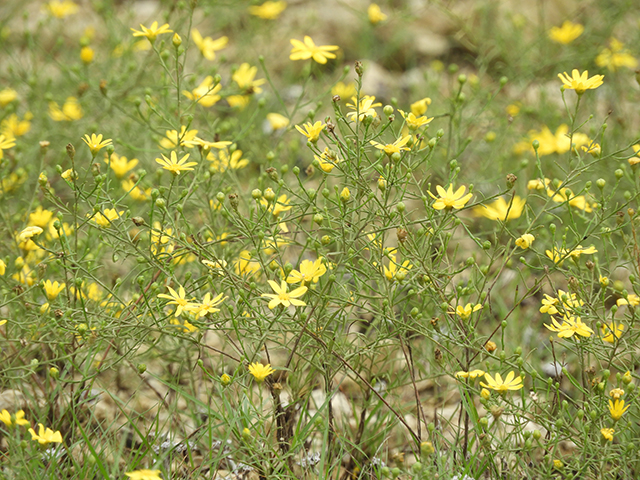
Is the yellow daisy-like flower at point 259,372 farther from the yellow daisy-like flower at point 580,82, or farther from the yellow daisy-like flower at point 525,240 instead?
the yellow daisy-like flower at point 580,82

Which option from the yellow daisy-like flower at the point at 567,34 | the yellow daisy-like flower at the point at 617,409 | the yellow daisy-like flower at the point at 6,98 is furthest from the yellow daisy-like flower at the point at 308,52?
the yellow daisy-like flower at the point at 567,34

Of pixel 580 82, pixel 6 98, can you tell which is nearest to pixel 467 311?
pixel 580 82

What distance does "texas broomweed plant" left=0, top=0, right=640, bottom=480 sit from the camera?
1723 millimetres

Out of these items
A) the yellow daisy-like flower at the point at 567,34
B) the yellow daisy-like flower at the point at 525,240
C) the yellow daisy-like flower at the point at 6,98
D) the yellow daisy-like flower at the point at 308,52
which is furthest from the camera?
the yellow daisy-like flower at the point at 567,34

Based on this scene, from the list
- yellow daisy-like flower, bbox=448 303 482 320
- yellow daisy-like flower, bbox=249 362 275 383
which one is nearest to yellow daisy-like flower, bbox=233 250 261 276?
yellow daisy-like flower, bbox=249 362 275 383

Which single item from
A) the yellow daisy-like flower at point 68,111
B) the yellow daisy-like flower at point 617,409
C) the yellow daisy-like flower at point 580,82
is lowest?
the yellow daisy-like flower at point 617,409

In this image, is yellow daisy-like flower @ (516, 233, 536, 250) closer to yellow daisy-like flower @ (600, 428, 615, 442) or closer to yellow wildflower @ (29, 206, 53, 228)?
yellow daisy-like flower @ (600, 428, 615, 442)

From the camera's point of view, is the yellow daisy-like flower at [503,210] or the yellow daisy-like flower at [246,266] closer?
the yellow daisy-like flower at [246,266]

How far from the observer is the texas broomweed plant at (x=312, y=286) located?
172 cm

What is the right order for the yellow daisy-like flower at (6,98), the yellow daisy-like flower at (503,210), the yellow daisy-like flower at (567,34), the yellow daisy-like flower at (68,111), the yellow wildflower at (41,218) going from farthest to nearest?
the yellow daisy-like flower at (567,34), the yellow daisy-like flower at (68,111), the yellow daisy-like flower at (6,98), the yellow daisy-like flower at (503,210), the yellow wildflower at (41,218)

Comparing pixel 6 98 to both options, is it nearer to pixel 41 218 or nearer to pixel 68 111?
pixel 68 111

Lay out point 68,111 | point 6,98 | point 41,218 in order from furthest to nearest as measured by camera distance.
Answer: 1. point 68,111
2. point 6,98
3. point 41,218

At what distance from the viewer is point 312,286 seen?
1.88 meters

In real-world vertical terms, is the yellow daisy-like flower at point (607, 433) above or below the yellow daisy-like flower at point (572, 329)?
below
